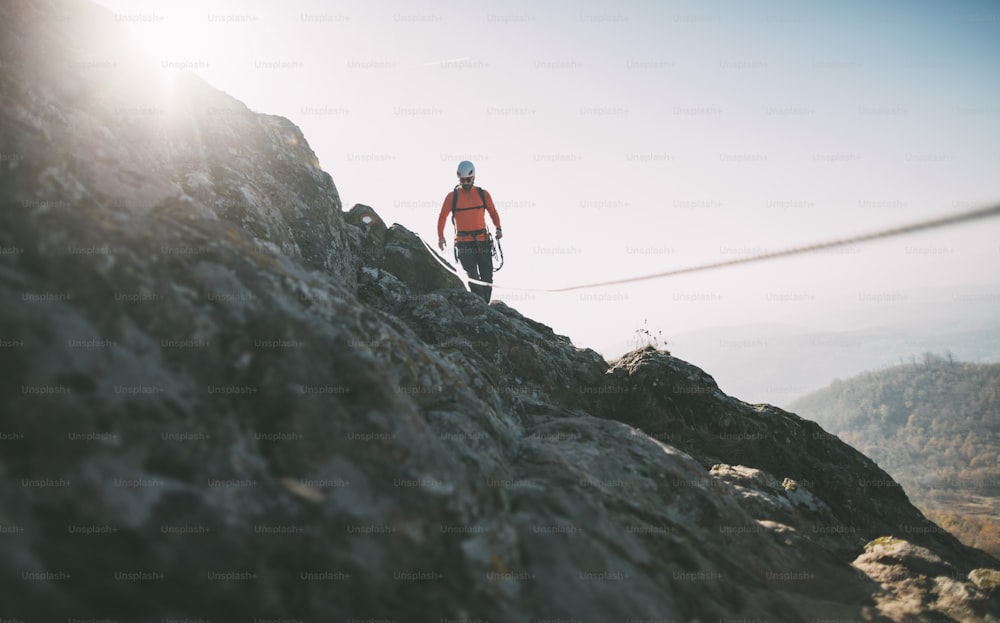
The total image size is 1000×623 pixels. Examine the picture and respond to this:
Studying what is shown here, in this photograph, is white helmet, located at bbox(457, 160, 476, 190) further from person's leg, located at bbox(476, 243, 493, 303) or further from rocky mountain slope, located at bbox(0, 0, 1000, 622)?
rocky mountain slope, located at bbox(0, 0, 1000, 622)

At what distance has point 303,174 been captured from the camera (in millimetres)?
14555

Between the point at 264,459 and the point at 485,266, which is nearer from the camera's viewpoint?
the point at 264,459

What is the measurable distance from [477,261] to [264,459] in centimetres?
1311

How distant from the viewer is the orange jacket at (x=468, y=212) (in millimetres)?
17422

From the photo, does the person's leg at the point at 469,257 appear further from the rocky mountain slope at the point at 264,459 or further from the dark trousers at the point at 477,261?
the rocky mountain slope at the point at 264,459

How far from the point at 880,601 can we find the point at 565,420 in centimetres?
583

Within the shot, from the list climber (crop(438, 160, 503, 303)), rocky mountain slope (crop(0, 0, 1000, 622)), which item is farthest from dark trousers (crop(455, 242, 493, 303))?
rocky mountain slope (crop(0, 0, 1000, 622))

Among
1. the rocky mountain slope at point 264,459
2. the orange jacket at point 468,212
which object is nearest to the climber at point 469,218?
the orange jacket at point 468,212

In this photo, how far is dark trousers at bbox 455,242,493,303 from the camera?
17.7 metres

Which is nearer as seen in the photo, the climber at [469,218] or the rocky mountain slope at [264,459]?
the rocky mountain slope at [264,459]

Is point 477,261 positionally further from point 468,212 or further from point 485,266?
point 468,212

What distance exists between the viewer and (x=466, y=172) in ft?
56.4

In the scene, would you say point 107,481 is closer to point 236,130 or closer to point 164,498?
point 164,498

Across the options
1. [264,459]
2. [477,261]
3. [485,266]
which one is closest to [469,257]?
[477,261]
